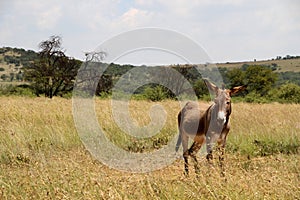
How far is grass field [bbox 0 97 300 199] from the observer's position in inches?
165

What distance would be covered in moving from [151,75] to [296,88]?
1798 cm

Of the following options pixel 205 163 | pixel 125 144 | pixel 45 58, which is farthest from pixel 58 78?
pixel 205 163

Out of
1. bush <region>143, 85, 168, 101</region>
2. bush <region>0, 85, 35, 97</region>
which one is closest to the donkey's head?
bush <region>143, 85, 168, 101</region>

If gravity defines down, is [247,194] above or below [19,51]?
below

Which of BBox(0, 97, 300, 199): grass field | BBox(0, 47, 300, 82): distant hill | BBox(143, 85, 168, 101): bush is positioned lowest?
BBox(0, 97, 300, 199): grass field

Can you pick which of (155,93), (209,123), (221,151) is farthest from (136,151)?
(155,93)

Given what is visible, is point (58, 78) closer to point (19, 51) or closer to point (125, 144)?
point (125, 144)

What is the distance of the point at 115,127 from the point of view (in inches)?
Result: 379

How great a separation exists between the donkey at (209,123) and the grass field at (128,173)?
1.13 ft

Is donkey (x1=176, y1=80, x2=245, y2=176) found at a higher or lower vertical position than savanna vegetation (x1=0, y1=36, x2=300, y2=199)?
higher

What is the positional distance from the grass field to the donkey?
0.34 metres

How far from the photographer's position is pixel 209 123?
657cm

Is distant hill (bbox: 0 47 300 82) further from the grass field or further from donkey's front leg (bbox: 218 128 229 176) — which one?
donkey's front leg (bbox: 218 128 229 176)

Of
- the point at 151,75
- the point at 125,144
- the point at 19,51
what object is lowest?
the point at 125,144
